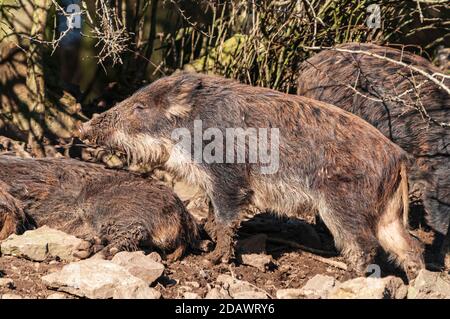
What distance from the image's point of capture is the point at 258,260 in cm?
663

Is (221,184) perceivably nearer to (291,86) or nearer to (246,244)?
(246,244)

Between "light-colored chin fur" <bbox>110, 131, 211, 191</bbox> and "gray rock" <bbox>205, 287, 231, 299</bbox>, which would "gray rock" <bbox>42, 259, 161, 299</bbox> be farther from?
"light-colored chin fur" <bbox>110, 131, 211, 191</bbox>

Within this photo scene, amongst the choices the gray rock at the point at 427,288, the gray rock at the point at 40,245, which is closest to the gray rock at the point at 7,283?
the gray rock at the point at 40,245

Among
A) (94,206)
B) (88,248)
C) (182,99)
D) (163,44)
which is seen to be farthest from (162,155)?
(163,44)

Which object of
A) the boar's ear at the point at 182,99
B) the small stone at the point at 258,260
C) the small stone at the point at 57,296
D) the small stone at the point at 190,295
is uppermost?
the boar's ear at the point at 182,99

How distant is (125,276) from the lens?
5336mm

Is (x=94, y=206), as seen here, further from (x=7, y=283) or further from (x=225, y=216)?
(x=7, y=283)

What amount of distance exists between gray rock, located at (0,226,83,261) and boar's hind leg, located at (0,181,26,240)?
0.69 ft

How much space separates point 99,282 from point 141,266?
0.45 meters

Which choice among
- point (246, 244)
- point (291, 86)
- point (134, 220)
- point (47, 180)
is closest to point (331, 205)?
point (246, 244)

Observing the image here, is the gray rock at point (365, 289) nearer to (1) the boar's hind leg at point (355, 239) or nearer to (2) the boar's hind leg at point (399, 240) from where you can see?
(1) the boar's hind leg at point (355, 239)

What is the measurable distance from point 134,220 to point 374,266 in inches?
71.2

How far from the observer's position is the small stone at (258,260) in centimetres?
660

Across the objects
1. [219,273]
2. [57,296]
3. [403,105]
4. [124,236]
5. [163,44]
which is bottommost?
[219,273]
